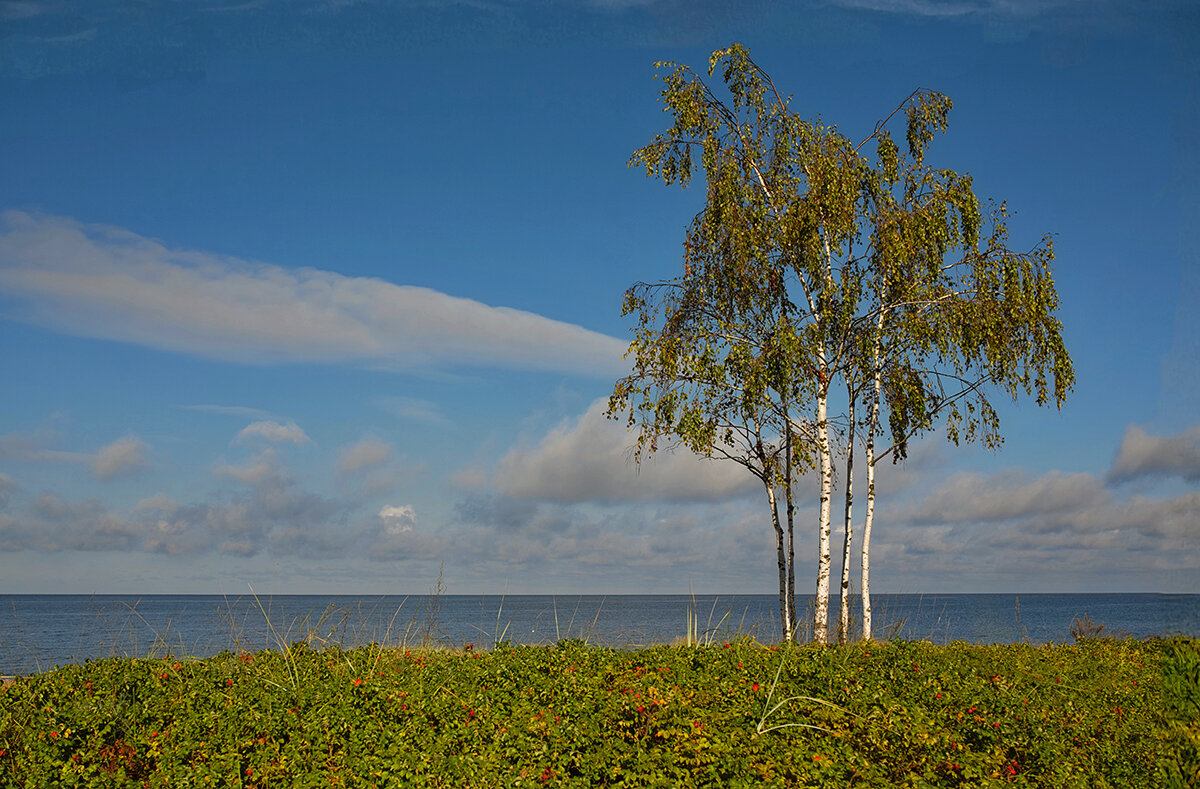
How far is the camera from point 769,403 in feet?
51.6

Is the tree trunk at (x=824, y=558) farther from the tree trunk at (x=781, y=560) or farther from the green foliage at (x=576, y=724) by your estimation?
the green foliage at (x=576, y=724)

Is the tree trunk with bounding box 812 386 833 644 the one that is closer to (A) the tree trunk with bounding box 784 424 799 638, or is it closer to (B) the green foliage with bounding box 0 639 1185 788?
(A) the tree trunk with bounding box 784 424 799 638

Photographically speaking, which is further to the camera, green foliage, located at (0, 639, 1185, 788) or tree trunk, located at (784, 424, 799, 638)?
tree trunk, located at (784, 424, 799, 638)

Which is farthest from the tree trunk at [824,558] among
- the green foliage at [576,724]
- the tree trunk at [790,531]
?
the green foliage at [576,724]

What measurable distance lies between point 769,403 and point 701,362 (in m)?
1.45

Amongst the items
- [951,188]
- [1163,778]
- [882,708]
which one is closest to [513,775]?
[882,708]

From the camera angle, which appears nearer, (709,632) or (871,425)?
(709,632)

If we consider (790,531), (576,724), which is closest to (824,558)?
(790,531)

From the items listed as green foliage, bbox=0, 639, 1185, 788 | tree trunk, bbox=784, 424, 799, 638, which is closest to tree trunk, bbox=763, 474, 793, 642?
tree trunk, bbox=784, 424, 799, 638

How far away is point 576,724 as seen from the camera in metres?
6.63

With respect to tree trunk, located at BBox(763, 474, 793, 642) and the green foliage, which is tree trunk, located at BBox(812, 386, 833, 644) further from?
the green foliage

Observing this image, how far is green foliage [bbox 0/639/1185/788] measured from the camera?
6.06 meters

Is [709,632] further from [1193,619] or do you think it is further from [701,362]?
[1193,619]

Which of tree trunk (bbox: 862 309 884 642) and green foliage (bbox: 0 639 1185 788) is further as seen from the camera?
tree trunk (bbox: 862 309 884 642)
